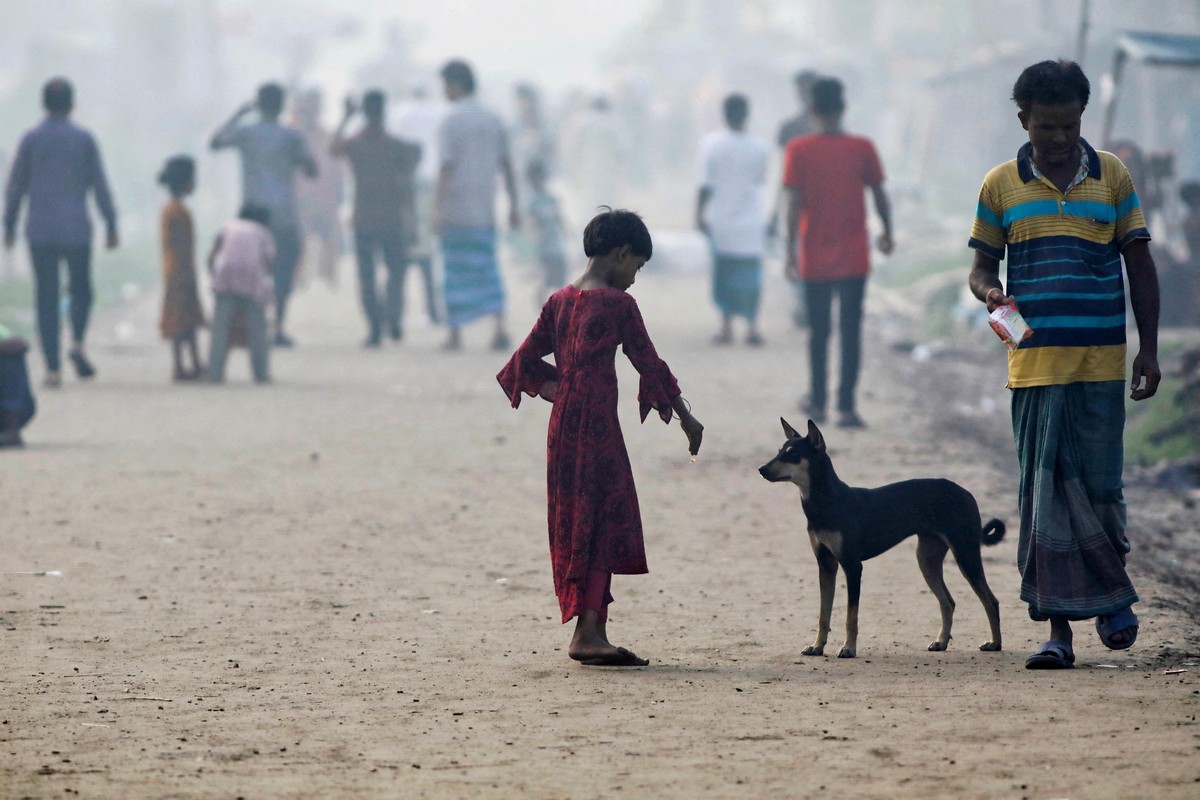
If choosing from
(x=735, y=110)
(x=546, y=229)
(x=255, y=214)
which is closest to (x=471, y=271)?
(x=255, y=214)

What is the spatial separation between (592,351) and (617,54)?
63492 millimetres

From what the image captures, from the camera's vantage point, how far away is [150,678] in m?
5.07

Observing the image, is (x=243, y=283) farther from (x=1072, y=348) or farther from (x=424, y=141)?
(x=1072, y=348)

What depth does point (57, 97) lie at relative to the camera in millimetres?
12000

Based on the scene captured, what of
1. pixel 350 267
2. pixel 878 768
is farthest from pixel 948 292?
pixel 878 768

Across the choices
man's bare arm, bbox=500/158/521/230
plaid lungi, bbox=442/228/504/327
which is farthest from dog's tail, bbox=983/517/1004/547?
plaid lungi, bbox=442/228/504/327

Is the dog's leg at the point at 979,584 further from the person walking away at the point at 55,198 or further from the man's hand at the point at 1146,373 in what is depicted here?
the person walking away at the point at 55,198

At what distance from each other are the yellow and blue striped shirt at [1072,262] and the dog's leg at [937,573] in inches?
27.1

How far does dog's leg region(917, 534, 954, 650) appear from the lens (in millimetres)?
5363

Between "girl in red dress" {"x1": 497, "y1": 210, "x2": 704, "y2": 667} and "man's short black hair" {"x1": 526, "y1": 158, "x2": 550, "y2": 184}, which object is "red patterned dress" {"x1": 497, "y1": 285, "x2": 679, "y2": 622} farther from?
"man's short black hair" {"x1": 526, "y1": 158, "x2": 550, "y2": 184}

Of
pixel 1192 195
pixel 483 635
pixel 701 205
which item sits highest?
pixel 1192 195

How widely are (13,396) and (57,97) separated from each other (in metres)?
3.15

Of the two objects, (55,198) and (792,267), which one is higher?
(55,198)

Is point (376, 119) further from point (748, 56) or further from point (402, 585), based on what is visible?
point (748, 56)
